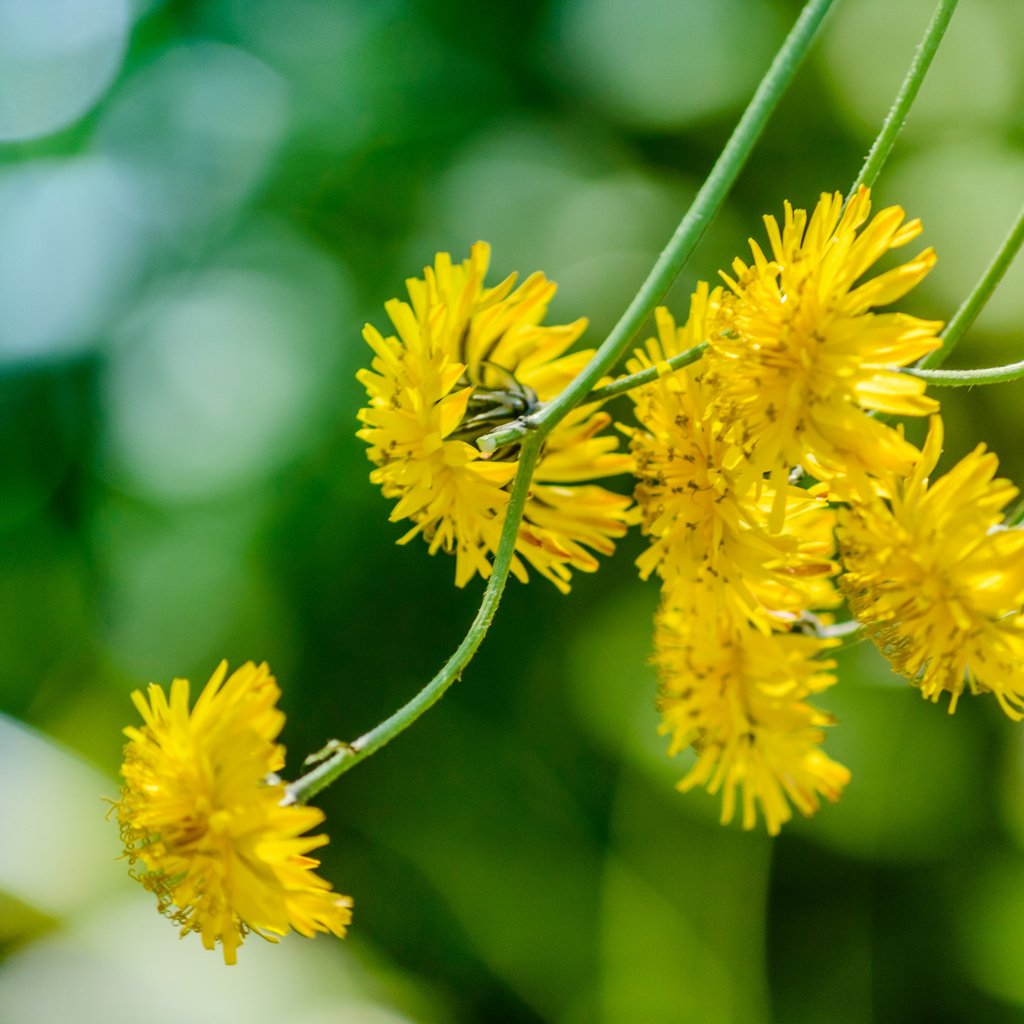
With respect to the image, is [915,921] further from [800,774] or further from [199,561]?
[199,561]

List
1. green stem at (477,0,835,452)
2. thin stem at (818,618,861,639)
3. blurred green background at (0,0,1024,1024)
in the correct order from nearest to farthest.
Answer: green stem at (477,0,835,452) → thin stem at (818,618,861,639) → blurred green background at (0,0,1024,1024)

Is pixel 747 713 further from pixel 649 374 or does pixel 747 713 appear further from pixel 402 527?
pixel 402 527

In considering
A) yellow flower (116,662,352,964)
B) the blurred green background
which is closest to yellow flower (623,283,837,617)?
yellow flower (116,662,352,964)

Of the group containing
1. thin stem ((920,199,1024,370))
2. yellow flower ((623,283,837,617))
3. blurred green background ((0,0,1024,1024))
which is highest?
thin stem ((920,199,1024,370))

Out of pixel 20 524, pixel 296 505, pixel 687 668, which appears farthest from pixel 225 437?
pixel 687 668

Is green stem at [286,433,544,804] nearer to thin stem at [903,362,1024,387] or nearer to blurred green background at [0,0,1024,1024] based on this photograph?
thin stem at [903,362,1024,387]

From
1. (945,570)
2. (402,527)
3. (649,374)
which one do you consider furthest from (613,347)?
(402,527)
